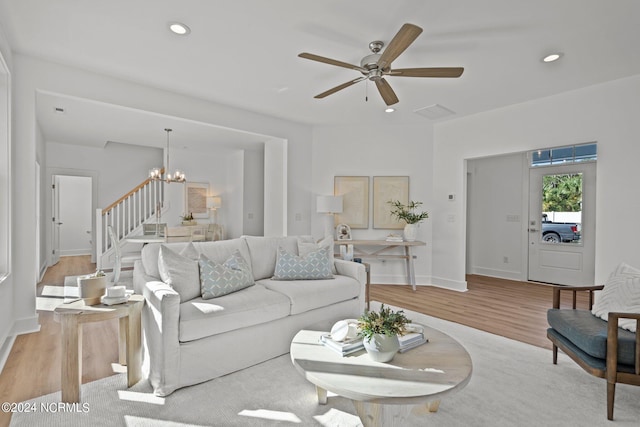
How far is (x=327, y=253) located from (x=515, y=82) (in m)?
3.02

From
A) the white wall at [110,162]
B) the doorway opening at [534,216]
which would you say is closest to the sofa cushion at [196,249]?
the doorway opening at [534,216]

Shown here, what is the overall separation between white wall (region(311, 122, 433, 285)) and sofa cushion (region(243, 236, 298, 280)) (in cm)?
228

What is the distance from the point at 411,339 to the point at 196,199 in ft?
22.7

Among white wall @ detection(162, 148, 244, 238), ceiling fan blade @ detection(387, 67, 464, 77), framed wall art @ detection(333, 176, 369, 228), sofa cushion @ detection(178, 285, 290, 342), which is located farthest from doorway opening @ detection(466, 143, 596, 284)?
white wall @ detection(162, 148, 244, 238)

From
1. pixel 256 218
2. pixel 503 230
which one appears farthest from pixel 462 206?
pixel 256 218

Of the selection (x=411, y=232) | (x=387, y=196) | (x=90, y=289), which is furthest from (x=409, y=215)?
(x=90, y=289)

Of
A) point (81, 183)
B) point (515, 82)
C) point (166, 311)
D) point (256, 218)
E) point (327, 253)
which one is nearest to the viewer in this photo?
point (166, 311)

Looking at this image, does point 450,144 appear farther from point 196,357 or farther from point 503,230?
point 196,357

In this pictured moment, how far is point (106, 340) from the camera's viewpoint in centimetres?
304

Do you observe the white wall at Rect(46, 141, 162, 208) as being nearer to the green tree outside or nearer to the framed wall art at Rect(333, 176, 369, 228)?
the framed wall art at Rect(333, 176, 369, 228)

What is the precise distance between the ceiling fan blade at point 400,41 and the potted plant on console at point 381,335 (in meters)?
1.73

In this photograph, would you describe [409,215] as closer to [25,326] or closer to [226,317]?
[226,317]

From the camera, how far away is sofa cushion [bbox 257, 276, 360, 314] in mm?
2840

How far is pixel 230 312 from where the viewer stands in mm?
2389
